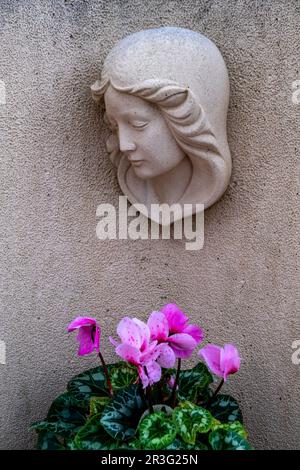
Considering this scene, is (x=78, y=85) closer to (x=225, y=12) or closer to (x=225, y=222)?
(x=225, y=12)

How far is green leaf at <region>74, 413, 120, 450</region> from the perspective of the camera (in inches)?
45.7

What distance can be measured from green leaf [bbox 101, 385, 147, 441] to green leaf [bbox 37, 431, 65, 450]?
0.50 ft

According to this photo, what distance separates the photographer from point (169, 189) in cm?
146

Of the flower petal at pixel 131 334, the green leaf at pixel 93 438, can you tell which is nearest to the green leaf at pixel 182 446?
the green leaf at pixel 93 438

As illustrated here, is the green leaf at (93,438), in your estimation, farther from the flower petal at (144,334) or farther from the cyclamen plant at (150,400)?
the flower petal at (144,334)

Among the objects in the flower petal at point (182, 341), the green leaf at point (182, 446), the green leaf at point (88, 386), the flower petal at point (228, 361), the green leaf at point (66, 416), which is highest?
the flower petal at point (182, 341)

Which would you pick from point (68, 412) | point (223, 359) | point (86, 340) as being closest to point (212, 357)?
point (223, 359)

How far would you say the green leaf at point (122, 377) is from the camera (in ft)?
4.31

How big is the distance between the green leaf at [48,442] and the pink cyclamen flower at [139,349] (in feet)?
0.97

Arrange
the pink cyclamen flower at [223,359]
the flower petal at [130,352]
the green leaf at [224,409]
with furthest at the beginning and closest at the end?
1. the green leaf at [224,409]
2. the pink cyclamen flower at [223,359]
3. the flower petal at [130,352]

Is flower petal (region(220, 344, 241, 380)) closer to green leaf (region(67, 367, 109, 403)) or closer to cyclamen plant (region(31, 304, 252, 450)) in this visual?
cyclamen plant (region(31, 304, 252, 450))

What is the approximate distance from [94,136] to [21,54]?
0.29 meters

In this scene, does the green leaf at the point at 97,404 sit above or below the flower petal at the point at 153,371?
below
